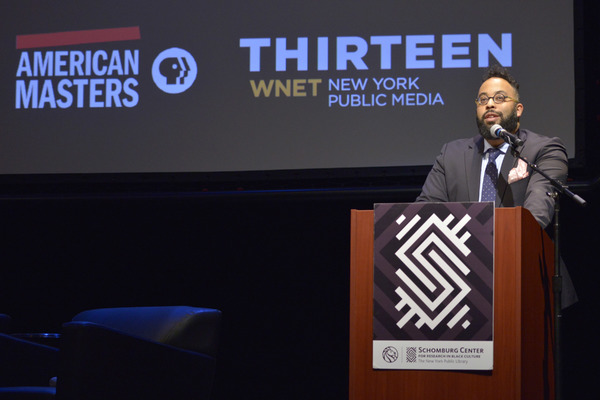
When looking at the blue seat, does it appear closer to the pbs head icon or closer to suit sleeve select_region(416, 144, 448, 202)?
suit sleeve select_region(416, 144, 448, 202)

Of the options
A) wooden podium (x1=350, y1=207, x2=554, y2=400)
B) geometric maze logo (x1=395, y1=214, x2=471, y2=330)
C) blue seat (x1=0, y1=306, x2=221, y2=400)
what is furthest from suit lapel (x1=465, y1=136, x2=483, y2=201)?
blue seat (x1=0, y1=306, x2=221, y2=400)

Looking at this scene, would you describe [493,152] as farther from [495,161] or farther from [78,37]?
[78,37]

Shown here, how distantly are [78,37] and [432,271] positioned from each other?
305cm

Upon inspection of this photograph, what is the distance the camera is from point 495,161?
2.97 m

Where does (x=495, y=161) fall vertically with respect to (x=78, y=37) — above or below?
below

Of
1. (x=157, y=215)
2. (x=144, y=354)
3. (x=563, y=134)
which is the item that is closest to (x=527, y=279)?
(x=144, y=354)

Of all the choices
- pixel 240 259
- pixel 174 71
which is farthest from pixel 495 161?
pixel 174 71

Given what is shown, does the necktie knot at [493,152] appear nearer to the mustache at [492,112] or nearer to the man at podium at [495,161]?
the man at podium at [495,161]

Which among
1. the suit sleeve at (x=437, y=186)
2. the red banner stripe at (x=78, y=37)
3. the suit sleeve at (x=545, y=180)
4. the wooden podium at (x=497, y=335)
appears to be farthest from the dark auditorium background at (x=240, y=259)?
the wooden podium at (x=497, y=335)

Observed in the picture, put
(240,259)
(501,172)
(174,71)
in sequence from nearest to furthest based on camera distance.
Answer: (501,172) < (174,71) < (240,259)

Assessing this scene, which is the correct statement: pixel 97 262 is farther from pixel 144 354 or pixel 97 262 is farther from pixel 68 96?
pixel 144 354

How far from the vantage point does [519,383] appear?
2098 millimetres

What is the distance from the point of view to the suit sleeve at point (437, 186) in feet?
9.85

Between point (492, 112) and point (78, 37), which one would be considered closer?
point (492, 112)
